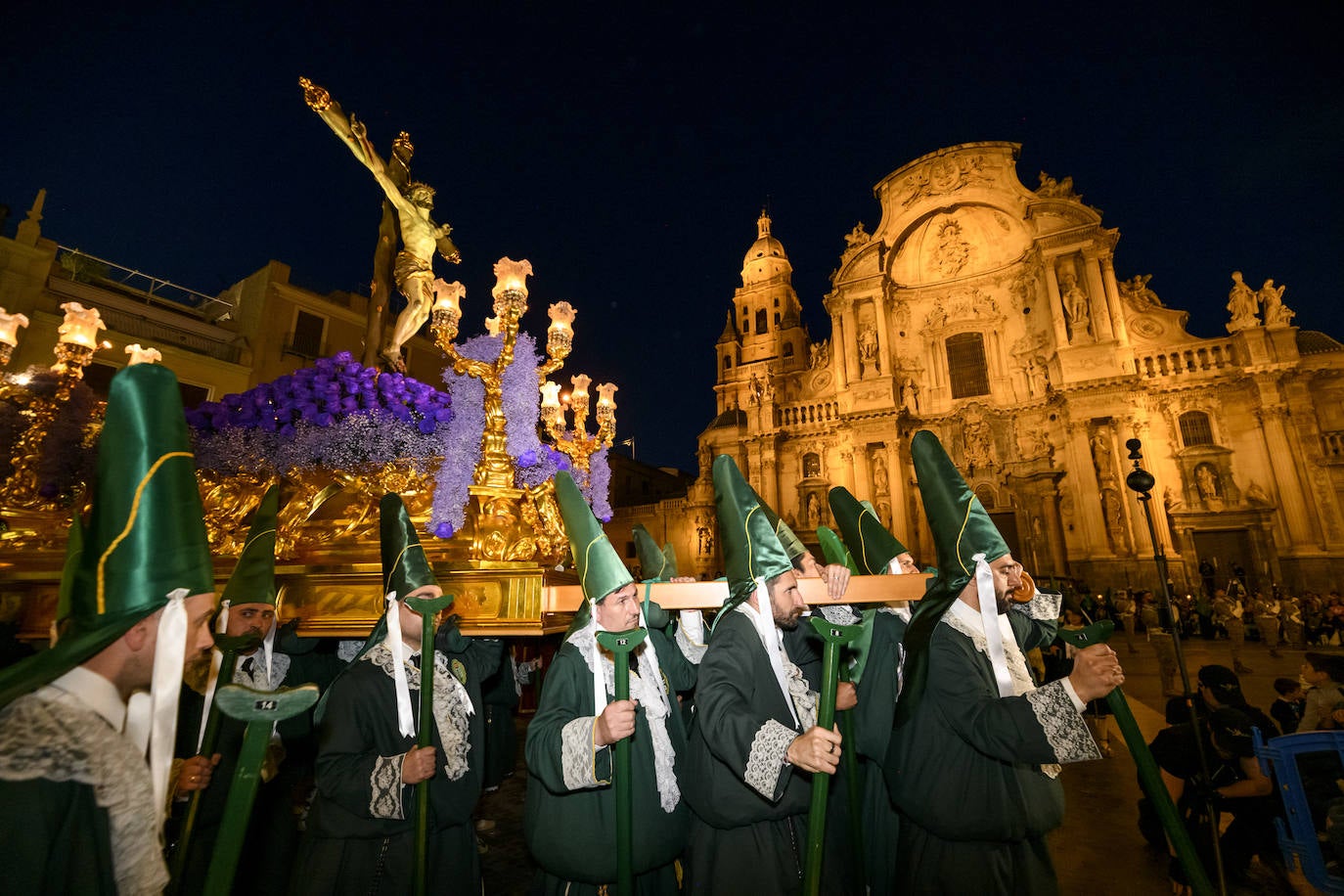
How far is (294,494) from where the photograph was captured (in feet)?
14.6

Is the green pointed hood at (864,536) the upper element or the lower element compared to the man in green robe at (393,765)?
upper

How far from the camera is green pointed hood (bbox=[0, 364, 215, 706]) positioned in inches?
52.0

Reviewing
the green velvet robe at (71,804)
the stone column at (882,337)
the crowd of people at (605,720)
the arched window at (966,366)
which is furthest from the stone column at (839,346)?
the green velvet robe at (71,804)

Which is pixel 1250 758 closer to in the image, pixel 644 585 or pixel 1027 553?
pixel 644 585

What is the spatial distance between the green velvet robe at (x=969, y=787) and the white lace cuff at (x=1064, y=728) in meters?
0.03

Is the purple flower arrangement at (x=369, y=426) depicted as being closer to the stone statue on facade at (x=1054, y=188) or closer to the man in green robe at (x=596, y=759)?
the man in green robe at (x=596, y=759)

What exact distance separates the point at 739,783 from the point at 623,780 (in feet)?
1.76

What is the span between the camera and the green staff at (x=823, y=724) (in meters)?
1.89

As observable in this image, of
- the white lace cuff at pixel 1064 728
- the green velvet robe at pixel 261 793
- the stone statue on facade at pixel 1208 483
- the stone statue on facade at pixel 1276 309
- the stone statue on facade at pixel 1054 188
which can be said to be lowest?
the green velvet robe at pixel 261 793

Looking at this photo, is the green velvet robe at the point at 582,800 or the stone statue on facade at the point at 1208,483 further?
the stone statue on facade at the point at 1208,483

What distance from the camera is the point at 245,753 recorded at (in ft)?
4.41

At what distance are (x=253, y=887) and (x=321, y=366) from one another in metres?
3.51

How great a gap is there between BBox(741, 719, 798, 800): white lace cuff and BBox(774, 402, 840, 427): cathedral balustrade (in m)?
22.3

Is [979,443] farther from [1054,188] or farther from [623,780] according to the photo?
[623,780]
